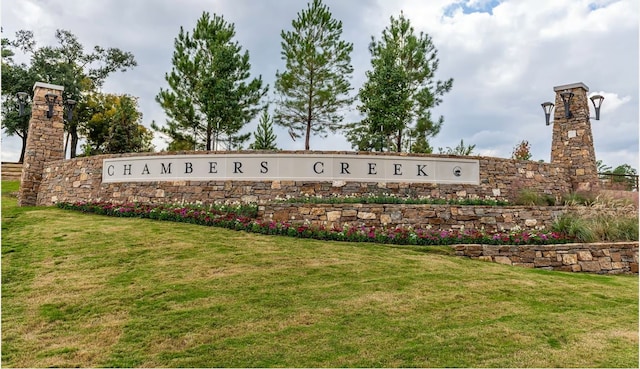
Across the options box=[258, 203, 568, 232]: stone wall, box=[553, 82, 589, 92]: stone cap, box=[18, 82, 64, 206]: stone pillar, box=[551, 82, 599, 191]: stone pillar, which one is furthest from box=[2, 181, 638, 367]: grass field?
box=[553, 82, 589, 92]: stone cap

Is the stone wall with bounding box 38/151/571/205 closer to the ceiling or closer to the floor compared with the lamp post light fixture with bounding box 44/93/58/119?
closer to the floor

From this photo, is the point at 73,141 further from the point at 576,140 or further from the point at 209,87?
the point at 576,140

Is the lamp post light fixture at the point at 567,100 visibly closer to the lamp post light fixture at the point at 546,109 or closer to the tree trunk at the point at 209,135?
the lamp post light fixture at the point at 546,109

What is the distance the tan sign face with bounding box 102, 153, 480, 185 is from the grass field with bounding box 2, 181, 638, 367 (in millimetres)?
3160

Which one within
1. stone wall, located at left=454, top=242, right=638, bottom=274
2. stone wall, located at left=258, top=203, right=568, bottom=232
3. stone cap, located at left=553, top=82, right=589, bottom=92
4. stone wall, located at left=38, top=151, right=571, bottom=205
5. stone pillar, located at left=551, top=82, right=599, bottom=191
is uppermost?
stone cap, located at left=553, top=82, right=589, bottom=92

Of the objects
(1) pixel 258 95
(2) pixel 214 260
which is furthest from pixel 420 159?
(1) pixel 258 95

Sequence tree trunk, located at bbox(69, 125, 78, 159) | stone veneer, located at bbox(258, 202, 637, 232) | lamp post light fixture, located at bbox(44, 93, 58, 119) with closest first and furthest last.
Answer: stone veneer, located at bbox(258, 202, 637, 232), lamp post light fixture, located at bbox(44, 93, 58, 119), tree trunk, located at bbox(69, 125, 78, 159)

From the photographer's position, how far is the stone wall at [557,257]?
7.98 m

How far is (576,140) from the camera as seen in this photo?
13633 millimetres

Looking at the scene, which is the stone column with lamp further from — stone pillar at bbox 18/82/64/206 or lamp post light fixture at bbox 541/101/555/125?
stone pillar at bbox 18/82/64/206

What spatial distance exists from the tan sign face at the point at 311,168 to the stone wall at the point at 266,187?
0.51 ft

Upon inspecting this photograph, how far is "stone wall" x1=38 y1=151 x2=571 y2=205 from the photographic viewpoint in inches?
416

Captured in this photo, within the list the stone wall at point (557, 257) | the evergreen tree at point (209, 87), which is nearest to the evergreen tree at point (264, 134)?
the evergreen tree at point (209, 87)

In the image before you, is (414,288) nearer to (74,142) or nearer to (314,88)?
(314,88)
